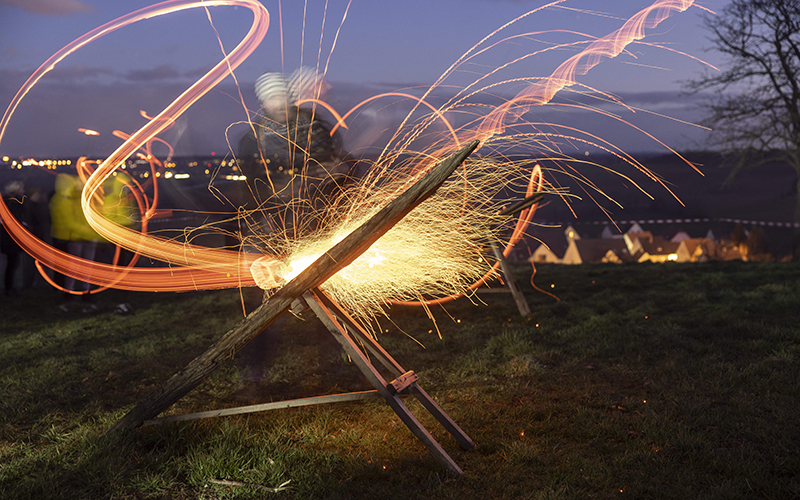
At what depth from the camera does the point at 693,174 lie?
34.1 meters

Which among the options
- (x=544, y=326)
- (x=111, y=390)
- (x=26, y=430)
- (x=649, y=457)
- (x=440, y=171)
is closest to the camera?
(x=440, y=171)

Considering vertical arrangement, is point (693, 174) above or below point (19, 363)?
above

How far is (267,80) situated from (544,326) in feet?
14.6

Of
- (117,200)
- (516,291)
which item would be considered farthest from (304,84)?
(117,200)

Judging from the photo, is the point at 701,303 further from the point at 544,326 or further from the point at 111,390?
the point at 111,390

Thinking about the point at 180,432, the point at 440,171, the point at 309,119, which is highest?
the point at 309,119

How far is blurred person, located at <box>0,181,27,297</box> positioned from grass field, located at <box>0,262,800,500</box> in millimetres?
1963

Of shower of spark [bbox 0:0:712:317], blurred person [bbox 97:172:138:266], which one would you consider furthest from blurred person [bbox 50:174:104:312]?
shower of spark [bbox 0:0:712:317]

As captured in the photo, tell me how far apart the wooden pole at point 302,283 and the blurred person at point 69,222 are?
610cm

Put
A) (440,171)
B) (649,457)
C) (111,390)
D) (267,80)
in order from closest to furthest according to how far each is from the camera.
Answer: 1. (440,171)
2. (649,457)
3. (267,80)
4. (111,390)

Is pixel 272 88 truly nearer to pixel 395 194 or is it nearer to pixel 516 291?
pixel 395 194

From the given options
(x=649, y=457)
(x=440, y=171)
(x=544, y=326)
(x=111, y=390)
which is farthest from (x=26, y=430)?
(x=544, y=326)

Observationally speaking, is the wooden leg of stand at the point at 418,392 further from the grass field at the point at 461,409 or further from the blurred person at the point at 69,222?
the blurred person at the point at 69,222

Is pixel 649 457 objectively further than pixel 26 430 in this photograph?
No
